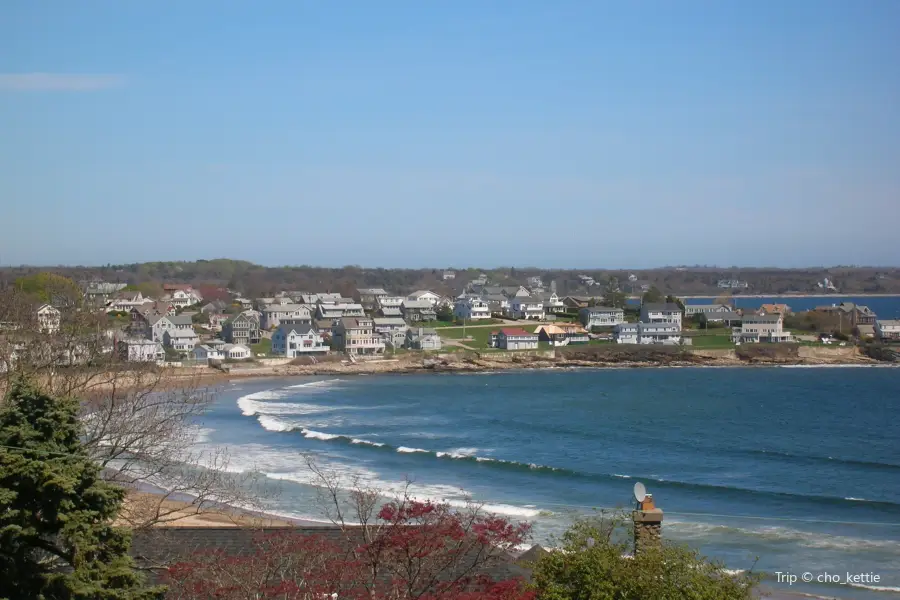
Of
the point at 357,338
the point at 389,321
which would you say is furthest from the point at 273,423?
the point at 389,321

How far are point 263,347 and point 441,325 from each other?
62.5 feet

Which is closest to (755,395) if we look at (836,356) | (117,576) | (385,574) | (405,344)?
(836,356)

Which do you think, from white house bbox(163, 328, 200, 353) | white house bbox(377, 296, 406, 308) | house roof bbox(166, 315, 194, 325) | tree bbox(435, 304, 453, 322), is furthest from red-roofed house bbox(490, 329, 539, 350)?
house roof bbox(166, 315, 194, 325)

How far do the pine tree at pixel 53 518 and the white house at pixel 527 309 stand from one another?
248ft

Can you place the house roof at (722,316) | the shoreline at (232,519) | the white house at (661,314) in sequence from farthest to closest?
the house roof at (722,316)
the white house at (661,314)
the shoreline at (232,519)

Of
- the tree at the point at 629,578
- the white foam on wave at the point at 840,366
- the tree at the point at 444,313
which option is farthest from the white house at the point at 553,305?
the tree at the point at 629,578

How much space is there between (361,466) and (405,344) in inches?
1703

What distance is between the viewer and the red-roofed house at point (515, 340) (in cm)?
6575

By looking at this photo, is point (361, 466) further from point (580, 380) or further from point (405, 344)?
point (405, 344)

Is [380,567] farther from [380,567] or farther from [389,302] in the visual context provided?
[389,302]

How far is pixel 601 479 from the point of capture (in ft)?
77.9

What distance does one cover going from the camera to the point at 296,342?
6156 centimetres

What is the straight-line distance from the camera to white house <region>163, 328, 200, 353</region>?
2377 inches

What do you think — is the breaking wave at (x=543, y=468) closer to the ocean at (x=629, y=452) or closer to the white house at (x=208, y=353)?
the ocean at (x=629, y=452)
